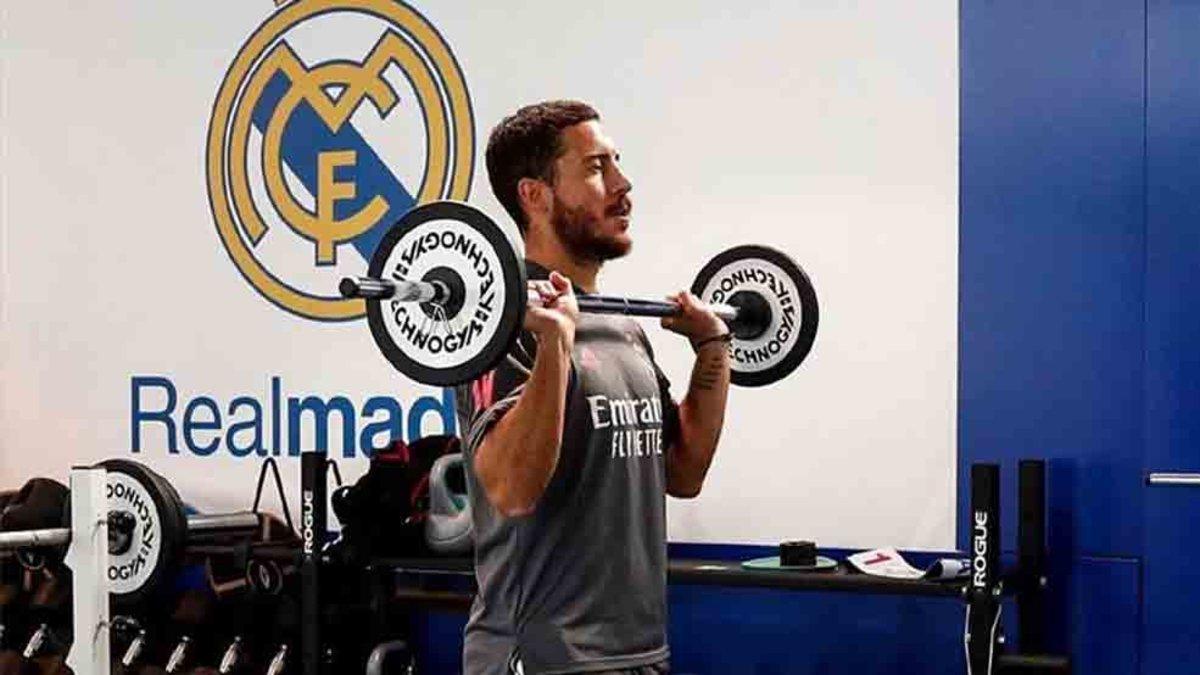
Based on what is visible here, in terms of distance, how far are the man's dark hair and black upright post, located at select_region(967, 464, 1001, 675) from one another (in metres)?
1.17

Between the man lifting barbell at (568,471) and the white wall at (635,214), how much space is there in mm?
1326

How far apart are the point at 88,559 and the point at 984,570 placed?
182cm

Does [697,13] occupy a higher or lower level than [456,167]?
higher

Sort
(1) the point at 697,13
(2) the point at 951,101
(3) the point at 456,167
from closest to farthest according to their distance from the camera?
(2) the point at 951,101, (1) the point at 697,13, (3) the point at 456,167

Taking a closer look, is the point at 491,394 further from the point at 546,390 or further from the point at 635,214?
the point at 635,214

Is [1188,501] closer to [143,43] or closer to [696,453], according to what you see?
[696,453]

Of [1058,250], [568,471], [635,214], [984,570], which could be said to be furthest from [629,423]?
[635,214]

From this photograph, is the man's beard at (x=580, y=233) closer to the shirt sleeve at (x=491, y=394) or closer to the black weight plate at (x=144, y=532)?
the shirt sleeve at (x=491, y=394)

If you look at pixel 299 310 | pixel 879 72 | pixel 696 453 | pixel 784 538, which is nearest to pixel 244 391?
pixel 299 310

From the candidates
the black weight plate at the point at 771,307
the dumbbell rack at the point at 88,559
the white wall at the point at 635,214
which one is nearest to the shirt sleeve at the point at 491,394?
the black weight plate at the point at 771,307

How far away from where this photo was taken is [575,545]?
1.99 m

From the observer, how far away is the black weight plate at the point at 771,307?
2660 mm

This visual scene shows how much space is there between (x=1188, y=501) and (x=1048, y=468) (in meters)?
0.27

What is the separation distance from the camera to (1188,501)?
123 inches
